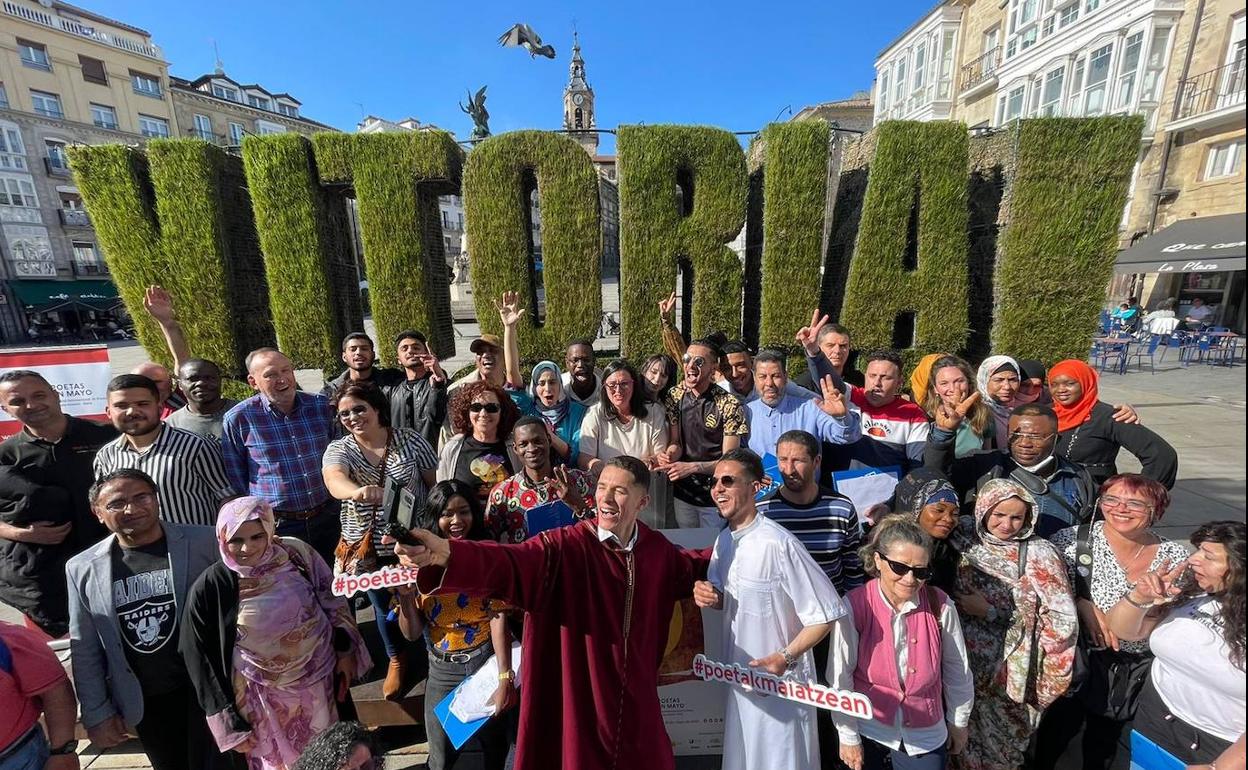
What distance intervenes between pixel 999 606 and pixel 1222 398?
1177cm

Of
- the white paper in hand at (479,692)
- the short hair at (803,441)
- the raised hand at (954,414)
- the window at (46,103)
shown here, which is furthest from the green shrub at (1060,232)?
the window at (46,103)

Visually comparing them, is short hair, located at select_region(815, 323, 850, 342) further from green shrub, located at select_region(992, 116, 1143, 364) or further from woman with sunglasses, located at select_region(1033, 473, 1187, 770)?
green shrub, located at select_region(992, 116, 1143, 364)

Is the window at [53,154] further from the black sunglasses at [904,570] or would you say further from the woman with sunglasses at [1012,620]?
the woman with sunglasses at [1012,620]

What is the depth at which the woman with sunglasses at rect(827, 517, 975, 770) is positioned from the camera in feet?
6.97

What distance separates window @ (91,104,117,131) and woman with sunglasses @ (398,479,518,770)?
4127 centimetres

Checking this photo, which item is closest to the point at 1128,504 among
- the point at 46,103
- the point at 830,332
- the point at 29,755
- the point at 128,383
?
the point at 830,332

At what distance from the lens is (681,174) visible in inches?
262

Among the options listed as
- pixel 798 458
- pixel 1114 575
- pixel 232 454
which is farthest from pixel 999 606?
pixel 232 454

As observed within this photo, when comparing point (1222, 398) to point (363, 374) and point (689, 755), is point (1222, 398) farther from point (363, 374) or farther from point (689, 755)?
point (363, 374)

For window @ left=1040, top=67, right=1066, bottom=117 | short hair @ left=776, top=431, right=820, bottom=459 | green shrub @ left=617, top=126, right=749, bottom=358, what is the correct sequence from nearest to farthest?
1. short hair @ left=776, top=431, right=820, bottom=459
2. green shrub @ left=617, top=126, right=749, bottom=358
3. window @ left=1040, top=67, right=1066, bottom=117

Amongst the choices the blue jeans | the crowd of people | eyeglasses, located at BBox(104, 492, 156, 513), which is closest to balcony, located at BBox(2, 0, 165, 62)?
the crowd of people

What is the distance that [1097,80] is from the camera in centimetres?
1705

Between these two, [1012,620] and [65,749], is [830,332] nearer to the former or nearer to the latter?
[1012,620]

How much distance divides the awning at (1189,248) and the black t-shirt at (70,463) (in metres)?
19.1
